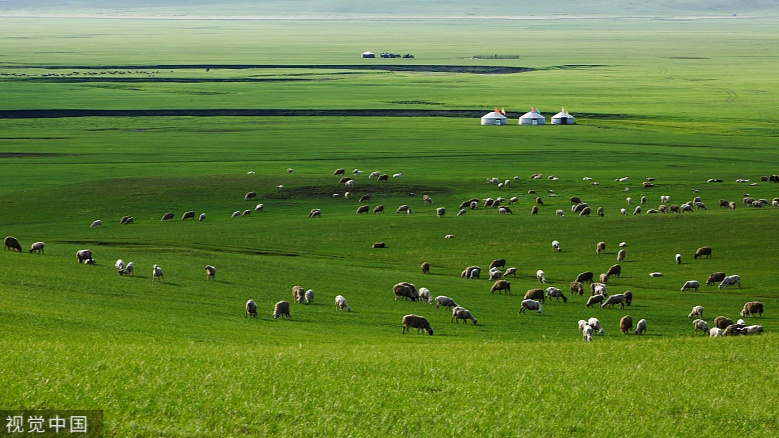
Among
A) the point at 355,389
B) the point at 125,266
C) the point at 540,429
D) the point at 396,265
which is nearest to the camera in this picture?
the point at 540,429

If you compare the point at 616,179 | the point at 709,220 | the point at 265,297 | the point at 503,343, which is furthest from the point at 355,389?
the point at 616,179

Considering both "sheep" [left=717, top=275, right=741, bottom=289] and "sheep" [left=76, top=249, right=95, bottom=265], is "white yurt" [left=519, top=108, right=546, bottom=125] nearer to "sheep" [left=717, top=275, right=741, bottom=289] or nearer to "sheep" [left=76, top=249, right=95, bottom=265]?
"sheep" [left=717, top=275, right=741, bottom=289]

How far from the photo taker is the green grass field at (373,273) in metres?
18.8

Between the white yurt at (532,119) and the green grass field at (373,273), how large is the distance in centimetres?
343

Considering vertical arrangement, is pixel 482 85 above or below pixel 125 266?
above

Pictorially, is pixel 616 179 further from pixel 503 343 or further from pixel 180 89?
pixel 180 89

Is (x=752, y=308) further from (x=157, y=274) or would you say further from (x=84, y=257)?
(x=84, y=257)

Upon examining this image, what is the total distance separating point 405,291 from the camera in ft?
137

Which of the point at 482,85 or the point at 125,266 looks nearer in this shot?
the point at 125,266

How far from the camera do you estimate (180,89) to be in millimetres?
170875

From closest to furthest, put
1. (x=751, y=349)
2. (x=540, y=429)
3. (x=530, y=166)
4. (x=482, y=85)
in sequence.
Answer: (x=540, y=429), (x=751, y=349), (x=530, y=166), (x=482, y=85)

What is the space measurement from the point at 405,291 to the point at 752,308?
48.2ft

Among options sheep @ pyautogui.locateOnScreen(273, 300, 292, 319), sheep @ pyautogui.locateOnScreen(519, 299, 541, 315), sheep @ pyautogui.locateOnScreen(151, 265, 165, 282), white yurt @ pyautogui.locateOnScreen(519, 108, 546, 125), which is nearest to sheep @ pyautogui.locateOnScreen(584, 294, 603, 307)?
sheep @ pyautogui.locateOnScreen(519, 299, 541, 315)

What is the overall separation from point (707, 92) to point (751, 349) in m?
149
